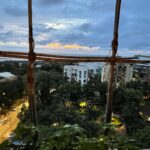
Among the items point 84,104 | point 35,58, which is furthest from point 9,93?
point 35,58

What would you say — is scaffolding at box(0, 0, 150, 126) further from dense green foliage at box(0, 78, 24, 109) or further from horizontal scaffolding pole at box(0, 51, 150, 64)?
dense green foliage at box(0, 78, 24, 109)

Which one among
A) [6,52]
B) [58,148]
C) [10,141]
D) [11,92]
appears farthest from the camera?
[11,92]

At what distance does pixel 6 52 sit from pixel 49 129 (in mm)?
441

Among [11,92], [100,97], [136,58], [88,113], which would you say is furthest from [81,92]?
[136,58]

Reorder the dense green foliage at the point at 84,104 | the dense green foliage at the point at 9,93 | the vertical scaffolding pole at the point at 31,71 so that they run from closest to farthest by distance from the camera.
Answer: the vertical scaffolding pole at the point at 31,71, the dense green foliage at the point at 84,104, the dense green foliage at the point at 9,93

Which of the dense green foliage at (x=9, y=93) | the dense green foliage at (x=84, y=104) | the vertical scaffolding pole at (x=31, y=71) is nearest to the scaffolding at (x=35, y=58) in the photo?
the vertical scaffolding pole at (x=31, y=71)

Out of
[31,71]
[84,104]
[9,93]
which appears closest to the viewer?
[31,71]

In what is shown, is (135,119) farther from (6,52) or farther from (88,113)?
(6,52)

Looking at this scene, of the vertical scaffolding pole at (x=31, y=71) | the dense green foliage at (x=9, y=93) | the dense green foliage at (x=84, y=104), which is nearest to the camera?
the vertical scaffolding pole at (x=31, y=71)

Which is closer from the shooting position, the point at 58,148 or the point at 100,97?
the point at 58,148

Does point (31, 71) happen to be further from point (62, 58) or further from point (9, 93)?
point (9, 93)

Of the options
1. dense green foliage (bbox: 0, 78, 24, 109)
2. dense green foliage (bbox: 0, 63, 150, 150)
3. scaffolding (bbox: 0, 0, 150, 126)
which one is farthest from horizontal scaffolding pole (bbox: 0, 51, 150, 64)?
dense green foliage (bbox: 0, 78, 24, 109)

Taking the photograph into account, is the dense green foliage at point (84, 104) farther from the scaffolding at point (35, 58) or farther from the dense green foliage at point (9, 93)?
the scaffolding at point (35, 58)

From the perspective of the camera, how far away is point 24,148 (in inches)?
40.2
